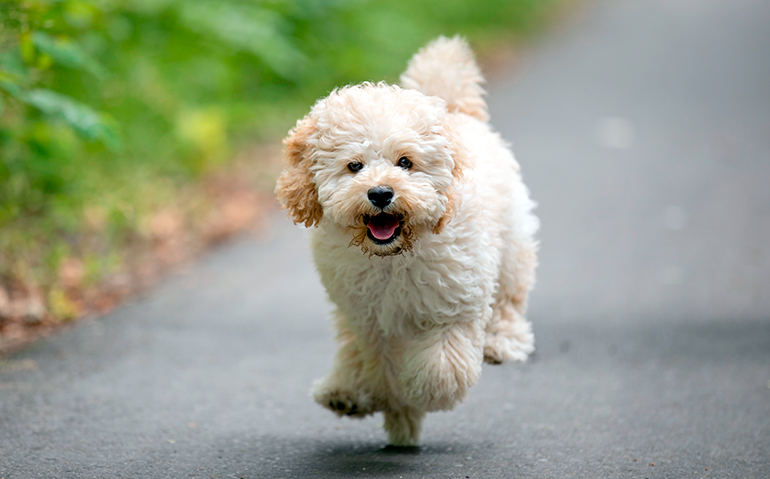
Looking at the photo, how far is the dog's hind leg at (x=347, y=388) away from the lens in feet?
14.1

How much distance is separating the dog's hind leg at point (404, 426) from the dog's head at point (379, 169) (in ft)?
3.83

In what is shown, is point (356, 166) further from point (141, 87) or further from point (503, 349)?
point (141, 87)

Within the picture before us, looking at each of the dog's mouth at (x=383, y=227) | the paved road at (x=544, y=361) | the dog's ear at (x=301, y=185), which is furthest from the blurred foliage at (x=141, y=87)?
the dog's mouth at (x=383, y=227)

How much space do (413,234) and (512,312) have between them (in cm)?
114

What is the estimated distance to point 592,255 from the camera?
793 cm

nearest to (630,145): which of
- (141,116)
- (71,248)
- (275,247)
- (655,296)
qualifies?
(655,296)

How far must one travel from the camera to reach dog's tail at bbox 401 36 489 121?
452cm

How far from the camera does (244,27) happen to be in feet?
33.5

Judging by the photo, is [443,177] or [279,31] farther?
[279,31]

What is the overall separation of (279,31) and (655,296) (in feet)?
24.0

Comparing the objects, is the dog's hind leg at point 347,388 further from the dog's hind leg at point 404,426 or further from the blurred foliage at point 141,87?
the blurred foliage at point 141,87

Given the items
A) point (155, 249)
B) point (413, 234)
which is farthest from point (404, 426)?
point (155, 249)

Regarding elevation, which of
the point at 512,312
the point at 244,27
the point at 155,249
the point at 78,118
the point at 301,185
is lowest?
the point at 512,312

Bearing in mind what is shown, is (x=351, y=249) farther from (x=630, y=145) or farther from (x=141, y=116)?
(x=630, y=145)
